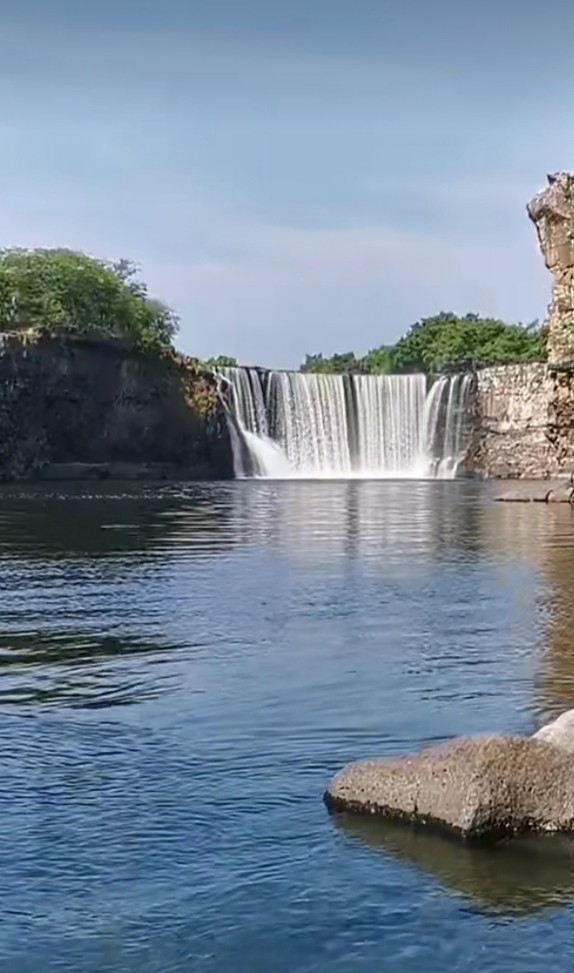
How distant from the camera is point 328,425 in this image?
85188mm

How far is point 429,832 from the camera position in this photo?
10266mm

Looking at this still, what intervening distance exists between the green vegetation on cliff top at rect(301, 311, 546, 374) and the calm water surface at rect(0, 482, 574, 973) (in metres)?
90.8

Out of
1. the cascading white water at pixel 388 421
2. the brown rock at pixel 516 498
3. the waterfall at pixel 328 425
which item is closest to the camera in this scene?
the brown rock at pixel 516 498

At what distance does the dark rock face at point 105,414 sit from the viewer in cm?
7881

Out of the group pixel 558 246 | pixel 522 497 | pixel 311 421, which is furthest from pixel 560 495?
pixel 311 421

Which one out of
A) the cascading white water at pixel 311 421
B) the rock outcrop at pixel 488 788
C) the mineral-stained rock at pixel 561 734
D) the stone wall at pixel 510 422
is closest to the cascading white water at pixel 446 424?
the stone wall at pixel 510 422

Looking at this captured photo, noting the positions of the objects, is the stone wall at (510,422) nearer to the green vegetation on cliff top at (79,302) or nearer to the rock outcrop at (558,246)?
the green vegetation on cliff top at (79,302)

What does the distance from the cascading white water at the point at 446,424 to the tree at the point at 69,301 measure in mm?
17481

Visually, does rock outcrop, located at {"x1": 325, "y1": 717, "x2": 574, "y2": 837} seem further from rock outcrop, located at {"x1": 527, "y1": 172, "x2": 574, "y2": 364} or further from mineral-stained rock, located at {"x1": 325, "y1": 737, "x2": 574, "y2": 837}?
rock outcrop, located at {"x1": 527, "y1": 172, "x2": 574, "y2": 364}

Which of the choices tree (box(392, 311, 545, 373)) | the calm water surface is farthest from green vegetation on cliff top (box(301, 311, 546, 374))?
the calm water surface

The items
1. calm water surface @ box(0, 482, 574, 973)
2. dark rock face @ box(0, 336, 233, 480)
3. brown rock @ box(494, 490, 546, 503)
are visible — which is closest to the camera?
calm water surface @ box(0, 482, 574, 973)

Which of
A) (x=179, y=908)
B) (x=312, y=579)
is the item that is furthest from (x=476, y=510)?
(x=179, y=908)

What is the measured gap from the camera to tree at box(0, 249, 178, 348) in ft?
276

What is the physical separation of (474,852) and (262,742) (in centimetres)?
351
